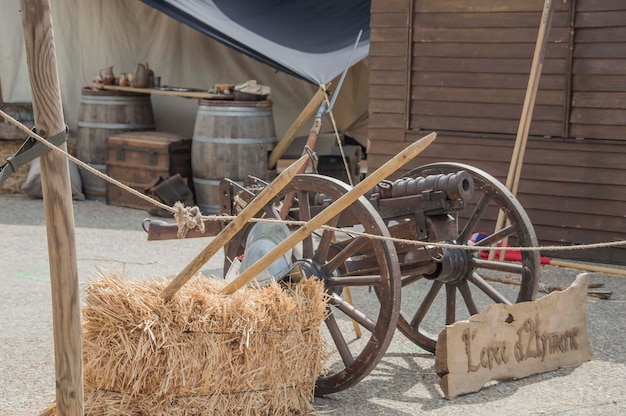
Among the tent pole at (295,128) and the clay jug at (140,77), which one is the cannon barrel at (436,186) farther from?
the clay jug at (140,77)

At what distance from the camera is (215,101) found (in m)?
8.92

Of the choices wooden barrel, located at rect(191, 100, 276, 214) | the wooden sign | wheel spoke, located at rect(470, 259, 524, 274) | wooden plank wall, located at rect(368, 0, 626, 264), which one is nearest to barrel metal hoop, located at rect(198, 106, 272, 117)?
wooden barrel, located at rect(191, 100, 276, 214)

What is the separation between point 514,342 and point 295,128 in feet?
15.5

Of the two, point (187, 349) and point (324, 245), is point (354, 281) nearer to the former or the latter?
point (324, 245)

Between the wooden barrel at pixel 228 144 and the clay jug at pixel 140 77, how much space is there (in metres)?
0.98

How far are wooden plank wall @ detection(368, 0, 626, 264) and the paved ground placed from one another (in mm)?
610

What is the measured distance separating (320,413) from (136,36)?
7.29 m

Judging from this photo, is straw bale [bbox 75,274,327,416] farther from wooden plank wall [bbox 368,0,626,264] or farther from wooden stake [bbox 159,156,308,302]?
wooden plank wall [bbox 368,0,626,264]

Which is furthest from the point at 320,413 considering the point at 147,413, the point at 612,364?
the point at 612,364

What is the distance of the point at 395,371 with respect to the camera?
4766 millimetres

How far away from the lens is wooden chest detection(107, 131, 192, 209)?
30.2 ft

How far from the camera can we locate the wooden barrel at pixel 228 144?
8.88 metres

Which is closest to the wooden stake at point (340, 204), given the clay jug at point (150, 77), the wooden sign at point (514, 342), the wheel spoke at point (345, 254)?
the wheel spoke at point (345, 254)

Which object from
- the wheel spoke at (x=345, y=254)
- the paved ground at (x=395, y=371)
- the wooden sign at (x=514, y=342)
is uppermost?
the wheel spoke at (x=345, y=254)
